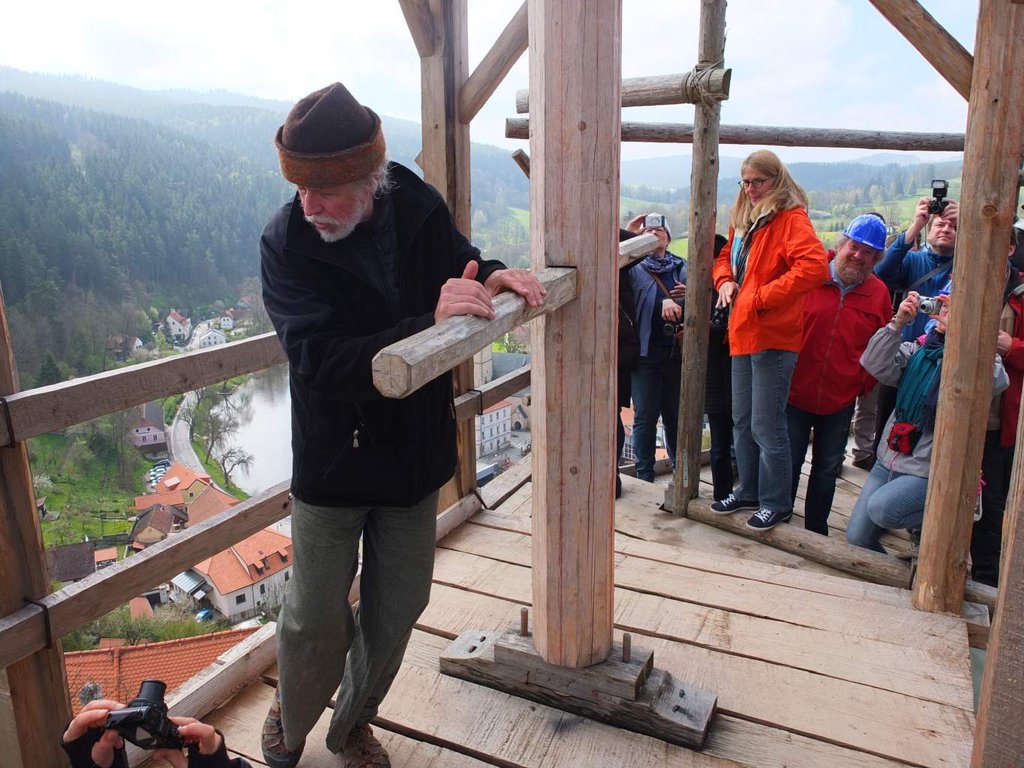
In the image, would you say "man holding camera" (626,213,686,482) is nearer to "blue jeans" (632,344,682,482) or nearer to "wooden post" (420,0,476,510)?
"blue jeans" (632,344,682,482)

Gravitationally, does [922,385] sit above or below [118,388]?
below

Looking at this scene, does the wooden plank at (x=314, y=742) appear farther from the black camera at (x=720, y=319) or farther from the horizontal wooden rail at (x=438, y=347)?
the black camera at (x=720, y=319)

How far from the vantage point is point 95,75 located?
36.1 feet

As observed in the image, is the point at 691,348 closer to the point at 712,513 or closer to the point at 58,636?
the point at 712,513

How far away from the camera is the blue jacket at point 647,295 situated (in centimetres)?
407

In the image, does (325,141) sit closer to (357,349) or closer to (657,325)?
(357,349)

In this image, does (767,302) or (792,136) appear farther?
(792,136)

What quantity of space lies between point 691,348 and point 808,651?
5.34 feet

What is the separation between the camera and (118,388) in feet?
5.73

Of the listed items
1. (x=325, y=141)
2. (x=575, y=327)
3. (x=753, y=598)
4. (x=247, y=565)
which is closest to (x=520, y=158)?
(x=575, y=327)

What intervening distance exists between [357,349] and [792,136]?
349 centimetres

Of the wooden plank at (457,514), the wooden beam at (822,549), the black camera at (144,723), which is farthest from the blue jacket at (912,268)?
the black camera at (144,723)

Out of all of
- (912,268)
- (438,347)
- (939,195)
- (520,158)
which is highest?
(520,158)

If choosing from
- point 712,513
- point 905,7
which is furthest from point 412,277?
point 712,513
